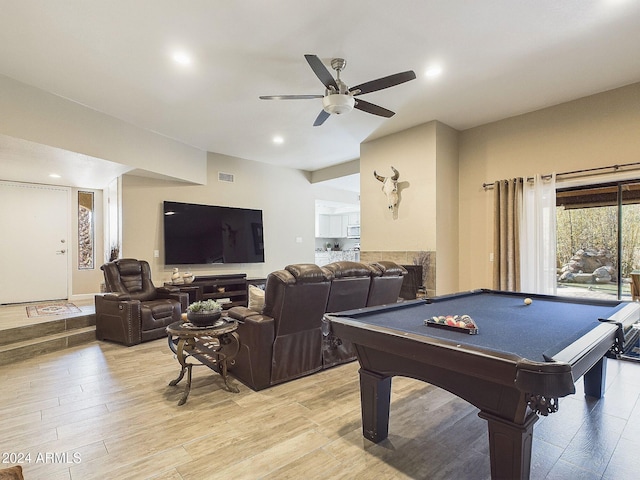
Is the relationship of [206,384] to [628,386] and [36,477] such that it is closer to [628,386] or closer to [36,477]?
[36,477]

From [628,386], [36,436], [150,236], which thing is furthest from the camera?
[150,236]

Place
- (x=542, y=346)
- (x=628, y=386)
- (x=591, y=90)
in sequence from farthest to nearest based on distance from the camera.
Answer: (x=591, y=90), (x=628, y=386), (x=542, y=346)

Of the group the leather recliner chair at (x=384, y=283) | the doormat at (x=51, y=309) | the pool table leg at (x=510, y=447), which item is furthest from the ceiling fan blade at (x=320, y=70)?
the doormat at (x=51, y=309)

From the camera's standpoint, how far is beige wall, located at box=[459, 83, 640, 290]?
4043mm

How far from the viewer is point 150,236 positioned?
19.6 ft

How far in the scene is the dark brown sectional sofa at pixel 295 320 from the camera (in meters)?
2.96

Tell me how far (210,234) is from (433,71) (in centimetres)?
482

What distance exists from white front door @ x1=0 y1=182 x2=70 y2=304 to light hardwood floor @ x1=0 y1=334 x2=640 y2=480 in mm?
4003

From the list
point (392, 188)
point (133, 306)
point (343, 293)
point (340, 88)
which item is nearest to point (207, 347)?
point (343, 293)

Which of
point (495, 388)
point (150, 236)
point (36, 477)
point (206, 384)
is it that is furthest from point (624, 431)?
point (150, 236)

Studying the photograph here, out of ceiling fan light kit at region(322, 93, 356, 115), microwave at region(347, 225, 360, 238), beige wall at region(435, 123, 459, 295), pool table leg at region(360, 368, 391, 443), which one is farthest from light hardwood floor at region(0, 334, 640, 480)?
microwave at region(347, 225, 360, 238)

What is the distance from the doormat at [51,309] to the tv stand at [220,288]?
1756 millimetres

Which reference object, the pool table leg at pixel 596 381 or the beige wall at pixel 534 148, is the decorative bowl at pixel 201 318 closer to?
the pool table leg at pixel 596 381

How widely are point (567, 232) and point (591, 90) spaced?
191 centimetres
